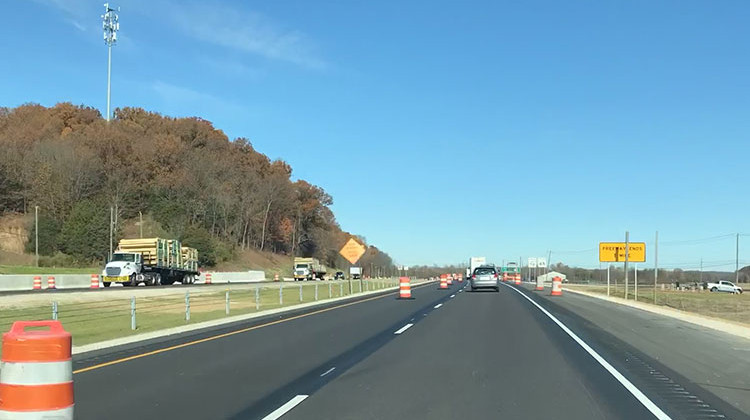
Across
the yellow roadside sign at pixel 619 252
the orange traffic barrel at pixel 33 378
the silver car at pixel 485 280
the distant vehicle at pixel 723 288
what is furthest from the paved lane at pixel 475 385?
the distant vehicle at pixel 723 288

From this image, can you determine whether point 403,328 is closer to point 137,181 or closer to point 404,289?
point 404,289

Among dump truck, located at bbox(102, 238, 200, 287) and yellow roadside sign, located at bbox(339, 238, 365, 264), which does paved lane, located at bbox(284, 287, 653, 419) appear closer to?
yellow roadside sign, located at bbox(339, 238, 365, 264)

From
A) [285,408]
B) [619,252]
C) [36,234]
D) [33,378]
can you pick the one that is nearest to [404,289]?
[619,252]

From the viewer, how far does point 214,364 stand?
37.5ft

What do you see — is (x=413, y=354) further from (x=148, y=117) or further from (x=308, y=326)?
(x=148, y=117)

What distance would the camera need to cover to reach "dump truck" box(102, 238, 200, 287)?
155 feet

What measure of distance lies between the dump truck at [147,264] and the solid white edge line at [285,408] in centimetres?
4266

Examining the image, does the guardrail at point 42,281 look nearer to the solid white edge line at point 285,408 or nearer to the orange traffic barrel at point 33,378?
the solid white edge line at point 285,408

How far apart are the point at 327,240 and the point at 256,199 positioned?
32581 mm

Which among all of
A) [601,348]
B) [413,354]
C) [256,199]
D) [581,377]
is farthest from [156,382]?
[256,199]

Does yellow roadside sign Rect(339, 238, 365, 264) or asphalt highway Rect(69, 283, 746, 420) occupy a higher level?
yellow roadside sign Rect(339, 238, 365, 264)

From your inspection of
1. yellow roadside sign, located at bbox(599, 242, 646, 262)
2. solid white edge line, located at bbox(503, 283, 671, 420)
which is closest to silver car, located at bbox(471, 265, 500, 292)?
yellow roadside sign, located at bbox(599, 242, 646, 262)

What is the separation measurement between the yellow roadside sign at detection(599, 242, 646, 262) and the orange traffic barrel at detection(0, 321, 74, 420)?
57.4 m

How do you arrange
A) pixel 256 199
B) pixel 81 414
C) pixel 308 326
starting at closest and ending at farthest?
pixel 81 414, pixel 308 326, pixel 256 199
